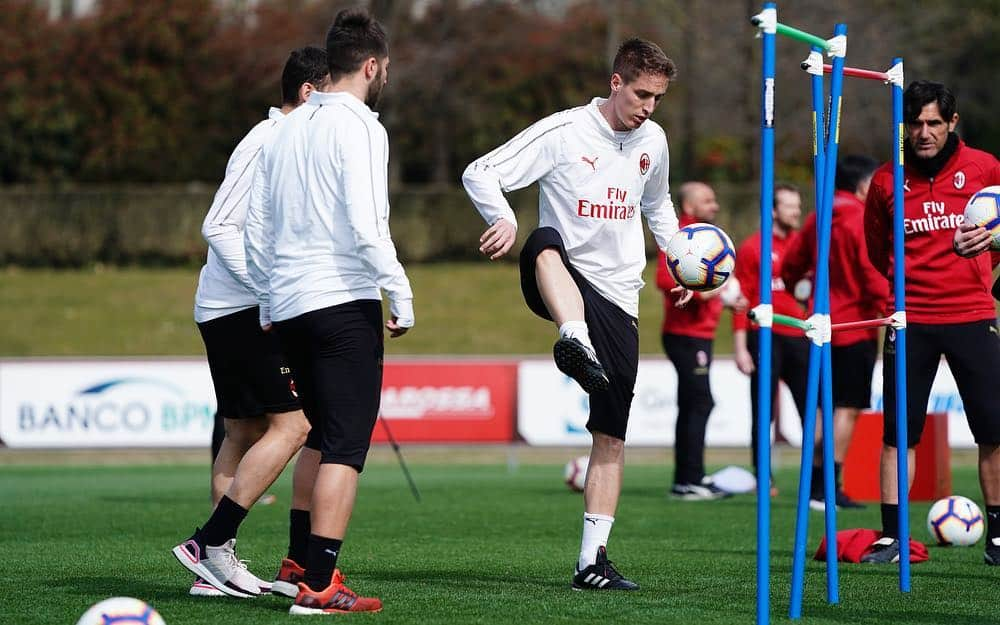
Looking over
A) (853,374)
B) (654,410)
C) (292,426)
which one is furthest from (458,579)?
(654,410)

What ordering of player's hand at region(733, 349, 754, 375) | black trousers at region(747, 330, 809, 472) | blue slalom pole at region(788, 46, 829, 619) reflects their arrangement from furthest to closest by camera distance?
1. player's hand at region(733, 349, 754, 375)
2. black trousers at region(747, 330, 809, 472)
3. blue slalom pole at region(788, 46, 829, 619)

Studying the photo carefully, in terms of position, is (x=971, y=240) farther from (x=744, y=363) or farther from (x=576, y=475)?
(x=576, y=475)

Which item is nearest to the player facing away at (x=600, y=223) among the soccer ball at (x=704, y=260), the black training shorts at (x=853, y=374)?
the soccer ball at (x=704, y=260)

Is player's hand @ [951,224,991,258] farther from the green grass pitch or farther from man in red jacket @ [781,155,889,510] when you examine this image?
man in red jacket @ [781,155,889,510]

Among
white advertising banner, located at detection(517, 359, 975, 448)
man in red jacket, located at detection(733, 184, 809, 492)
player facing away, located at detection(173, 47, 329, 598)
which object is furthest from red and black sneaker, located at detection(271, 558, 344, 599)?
white advertising banner, located at detection(517, 359, 975, 448)

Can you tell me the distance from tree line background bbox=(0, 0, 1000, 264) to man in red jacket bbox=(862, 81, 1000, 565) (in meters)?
26.0

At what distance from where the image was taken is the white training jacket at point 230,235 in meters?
6.48

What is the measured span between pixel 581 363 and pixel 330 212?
1.15 metres

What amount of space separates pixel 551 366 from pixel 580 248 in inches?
385

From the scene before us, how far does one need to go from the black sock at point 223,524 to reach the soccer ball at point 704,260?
204 centimetres

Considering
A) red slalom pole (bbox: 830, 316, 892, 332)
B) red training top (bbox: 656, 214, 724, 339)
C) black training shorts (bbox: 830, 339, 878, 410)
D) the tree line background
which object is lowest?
black training shorts (bbox: 830, 339, 878, 410)

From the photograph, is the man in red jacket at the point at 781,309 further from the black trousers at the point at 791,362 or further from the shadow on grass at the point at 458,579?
the shadow on grass at the point at 458,579

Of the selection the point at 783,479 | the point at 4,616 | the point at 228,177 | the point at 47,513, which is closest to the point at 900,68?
the point at 228,177

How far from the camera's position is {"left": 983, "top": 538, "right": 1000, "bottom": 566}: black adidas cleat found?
24.0 feet
